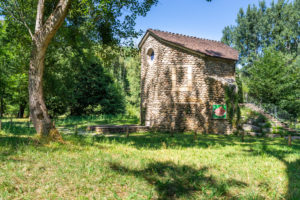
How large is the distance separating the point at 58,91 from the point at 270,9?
118 ft

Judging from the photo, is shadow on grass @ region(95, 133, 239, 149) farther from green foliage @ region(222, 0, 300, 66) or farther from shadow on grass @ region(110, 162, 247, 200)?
green foliage @ region(222, 0, 300, 66)

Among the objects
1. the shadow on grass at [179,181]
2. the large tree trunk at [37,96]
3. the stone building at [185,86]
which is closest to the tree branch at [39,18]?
the large tree trunk at [37,96]

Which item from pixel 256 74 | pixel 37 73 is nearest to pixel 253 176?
pixel 37 73

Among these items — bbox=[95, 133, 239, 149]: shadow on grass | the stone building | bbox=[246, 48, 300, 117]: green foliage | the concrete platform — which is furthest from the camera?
bbox=[246, 48, 300, 117]: green foliage

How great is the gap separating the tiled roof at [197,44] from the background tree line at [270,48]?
6.80 meters

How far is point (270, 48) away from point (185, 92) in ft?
53.3

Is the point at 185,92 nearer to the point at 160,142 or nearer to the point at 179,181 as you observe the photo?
the point at 160,142

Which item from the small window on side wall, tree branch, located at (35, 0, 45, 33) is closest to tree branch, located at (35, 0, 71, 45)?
tree branch, located at (35, 0, 45, 33)

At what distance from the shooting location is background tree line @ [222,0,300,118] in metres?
22.4

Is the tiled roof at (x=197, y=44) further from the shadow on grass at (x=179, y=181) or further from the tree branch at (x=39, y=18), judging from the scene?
the shadow on grass at (x=179, y=181)

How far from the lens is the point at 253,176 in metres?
5.28

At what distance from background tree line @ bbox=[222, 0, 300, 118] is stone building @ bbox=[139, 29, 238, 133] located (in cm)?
858

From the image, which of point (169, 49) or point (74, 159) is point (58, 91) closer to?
point (169, 49)

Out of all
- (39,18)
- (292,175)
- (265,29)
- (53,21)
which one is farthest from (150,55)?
(265,29)
